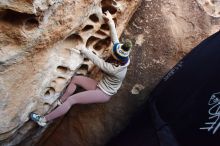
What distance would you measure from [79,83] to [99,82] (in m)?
Result: 0.14

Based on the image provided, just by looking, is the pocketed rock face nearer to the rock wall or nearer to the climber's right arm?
the climber's right arm

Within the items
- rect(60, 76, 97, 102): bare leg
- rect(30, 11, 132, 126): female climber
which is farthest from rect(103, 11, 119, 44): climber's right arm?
rect(60, 76, 97, 102): bare leg

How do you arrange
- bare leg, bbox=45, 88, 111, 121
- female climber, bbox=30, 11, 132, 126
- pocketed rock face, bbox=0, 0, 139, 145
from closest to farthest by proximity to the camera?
pocketed rock face, bbox=0, 0, 139, 145, female climber, bbox=30, 11, 132, 126, bare leg, bbox=45, 88, 111, 121

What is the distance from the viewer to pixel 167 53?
Answer: 2906 mm

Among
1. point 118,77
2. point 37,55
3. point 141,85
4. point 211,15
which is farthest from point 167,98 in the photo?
point 37,55

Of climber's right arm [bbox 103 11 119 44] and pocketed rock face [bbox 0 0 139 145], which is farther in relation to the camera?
climber's right arm [bbox 103 11 119 44]

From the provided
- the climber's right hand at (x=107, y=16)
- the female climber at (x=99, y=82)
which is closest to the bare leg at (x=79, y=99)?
the female climber at (x=99, y=82)

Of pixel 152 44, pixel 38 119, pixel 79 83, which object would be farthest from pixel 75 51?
pixel 152 44

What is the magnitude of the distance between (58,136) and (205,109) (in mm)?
1372

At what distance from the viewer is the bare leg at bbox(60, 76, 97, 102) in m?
2.48

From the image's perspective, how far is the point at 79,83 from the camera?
2504 mm

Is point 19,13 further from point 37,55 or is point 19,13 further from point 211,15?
point 211,15

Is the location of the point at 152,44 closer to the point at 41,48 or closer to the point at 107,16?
the point at 107,16

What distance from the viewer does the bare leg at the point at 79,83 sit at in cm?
248
